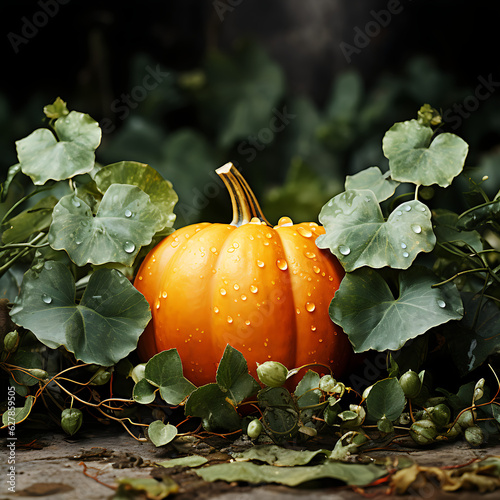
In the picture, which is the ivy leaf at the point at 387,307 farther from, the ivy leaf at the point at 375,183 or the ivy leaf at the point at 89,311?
the ivy leaf at the point at 89,311

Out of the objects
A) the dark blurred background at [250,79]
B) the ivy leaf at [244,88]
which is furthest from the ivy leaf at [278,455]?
the ivy leaf at [244,88]

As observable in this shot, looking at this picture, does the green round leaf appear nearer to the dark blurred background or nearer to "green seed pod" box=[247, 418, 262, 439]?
"green seed pod" box=[247, 418, 262, 439]

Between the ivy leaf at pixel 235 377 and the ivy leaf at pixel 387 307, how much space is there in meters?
0.16

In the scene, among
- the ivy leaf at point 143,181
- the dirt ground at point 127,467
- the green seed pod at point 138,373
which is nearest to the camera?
the dirt ground at point 127,467

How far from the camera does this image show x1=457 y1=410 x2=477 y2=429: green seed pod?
2.26 ft

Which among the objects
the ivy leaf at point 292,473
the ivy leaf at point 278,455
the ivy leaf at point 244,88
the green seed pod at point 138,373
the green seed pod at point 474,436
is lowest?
the green seed pod at point 474,436

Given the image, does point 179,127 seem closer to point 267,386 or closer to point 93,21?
point 93,21

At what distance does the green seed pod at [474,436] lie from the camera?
0.67m

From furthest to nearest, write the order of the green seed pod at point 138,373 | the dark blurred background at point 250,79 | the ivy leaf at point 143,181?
the dark blurred background at point 250,79
the ivy leaf at point 143,181
the green seed pod at point 138,373

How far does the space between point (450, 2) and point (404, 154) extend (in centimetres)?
207

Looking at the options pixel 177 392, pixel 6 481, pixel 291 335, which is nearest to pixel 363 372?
pixel 291 335

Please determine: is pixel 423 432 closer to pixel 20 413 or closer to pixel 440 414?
pixel 440 414

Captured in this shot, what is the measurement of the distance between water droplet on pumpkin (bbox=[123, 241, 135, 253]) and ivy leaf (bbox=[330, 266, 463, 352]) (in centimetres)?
31

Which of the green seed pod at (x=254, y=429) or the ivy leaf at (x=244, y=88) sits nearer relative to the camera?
the green seed pod at (x=254, y=429)
